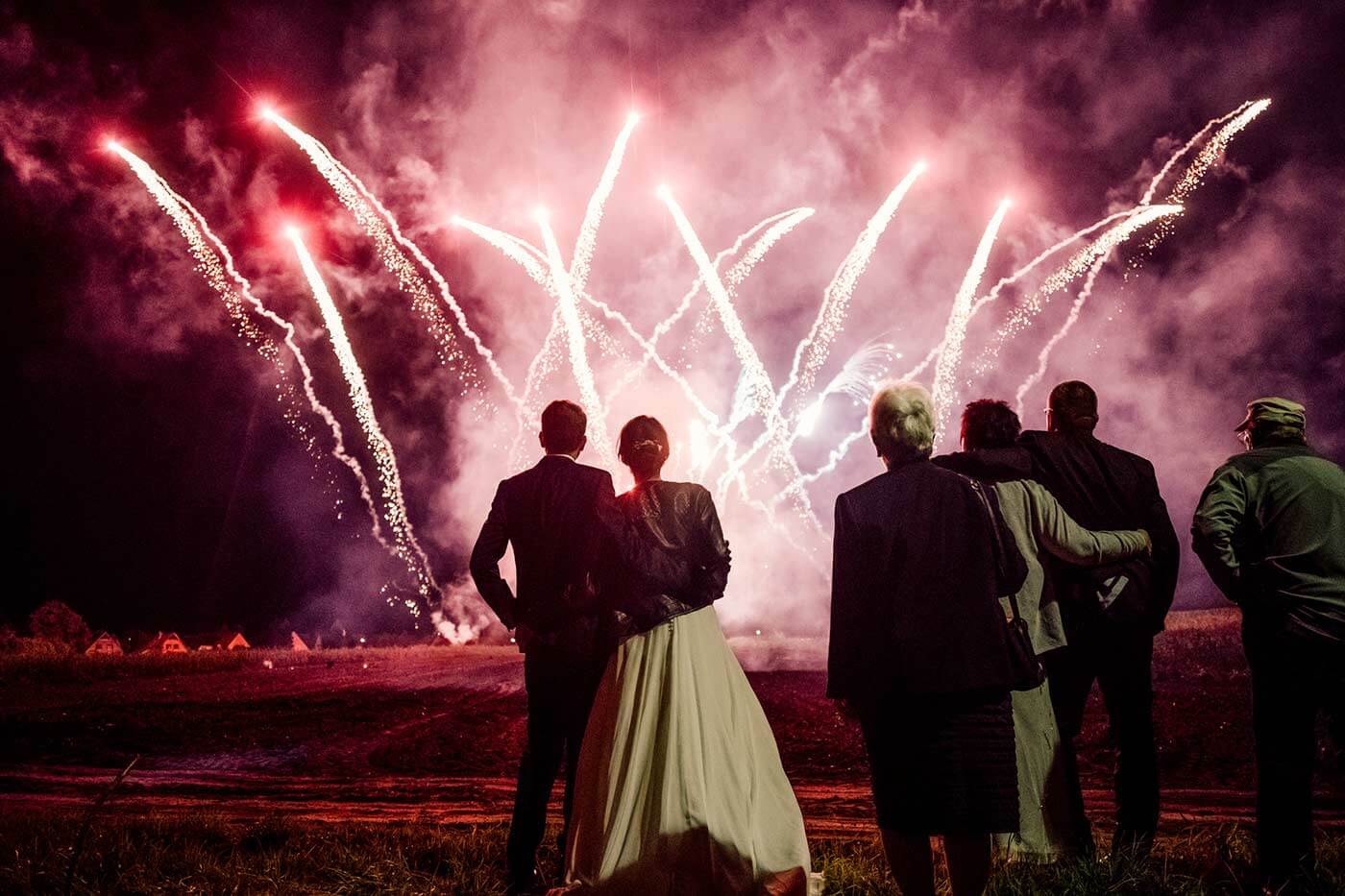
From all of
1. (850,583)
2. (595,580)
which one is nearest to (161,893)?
(595,580)

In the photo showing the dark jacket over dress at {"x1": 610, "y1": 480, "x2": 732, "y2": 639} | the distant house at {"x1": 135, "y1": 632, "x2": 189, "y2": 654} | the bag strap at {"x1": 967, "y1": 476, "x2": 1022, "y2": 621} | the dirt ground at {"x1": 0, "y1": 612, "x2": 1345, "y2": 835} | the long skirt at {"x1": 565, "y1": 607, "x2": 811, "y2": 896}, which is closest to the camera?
the bag strap at {"x1": 967, "y1": 476, "x2": 1022, "y2": 621}

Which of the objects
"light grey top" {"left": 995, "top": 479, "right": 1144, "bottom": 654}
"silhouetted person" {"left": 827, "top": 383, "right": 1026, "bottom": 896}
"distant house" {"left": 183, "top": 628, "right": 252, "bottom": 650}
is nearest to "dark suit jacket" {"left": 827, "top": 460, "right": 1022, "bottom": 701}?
"silhouetted person" {"left": 827, "top": 383, "right": 1026, "bottom": 896}

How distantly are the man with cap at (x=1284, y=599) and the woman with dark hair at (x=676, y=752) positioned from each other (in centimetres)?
207

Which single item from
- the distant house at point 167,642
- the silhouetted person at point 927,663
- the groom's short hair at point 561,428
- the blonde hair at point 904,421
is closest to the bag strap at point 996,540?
the silhouetted person at point 927,663

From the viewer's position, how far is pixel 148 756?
370 inches

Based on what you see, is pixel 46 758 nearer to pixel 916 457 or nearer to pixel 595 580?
pixel 595 580

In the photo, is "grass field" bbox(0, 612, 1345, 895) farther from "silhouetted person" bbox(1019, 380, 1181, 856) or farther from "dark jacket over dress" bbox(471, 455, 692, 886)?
"dark jacket over dress" bbox(471, 455, 692, 886)

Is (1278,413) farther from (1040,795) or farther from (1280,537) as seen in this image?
(1040,795)

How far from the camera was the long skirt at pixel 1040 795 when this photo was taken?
388cm

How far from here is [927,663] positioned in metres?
2.80

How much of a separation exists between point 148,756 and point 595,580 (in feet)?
27.9

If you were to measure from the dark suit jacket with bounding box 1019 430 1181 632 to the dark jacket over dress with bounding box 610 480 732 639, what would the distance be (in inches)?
66.9

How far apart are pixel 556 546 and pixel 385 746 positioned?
24.1 ft

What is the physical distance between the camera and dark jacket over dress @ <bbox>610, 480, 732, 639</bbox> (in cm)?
377
